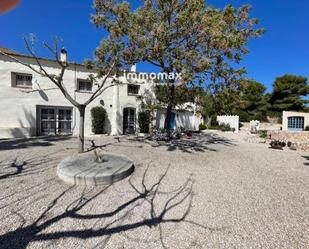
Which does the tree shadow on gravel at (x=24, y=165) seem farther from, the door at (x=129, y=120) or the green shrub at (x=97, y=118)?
the door at (x=129, y=120)

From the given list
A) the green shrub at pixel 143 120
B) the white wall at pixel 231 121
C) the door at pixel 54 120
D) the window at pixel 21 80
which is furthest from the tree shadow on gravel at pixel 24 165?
the white wall at pixel 231 121

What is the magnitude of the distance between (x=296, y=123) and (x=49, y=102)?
23614 mm

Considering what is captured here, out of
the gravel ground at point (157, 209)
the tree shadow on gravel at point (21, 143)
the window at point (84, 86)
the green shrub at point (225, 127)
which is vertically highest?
the window at point (84, 86)

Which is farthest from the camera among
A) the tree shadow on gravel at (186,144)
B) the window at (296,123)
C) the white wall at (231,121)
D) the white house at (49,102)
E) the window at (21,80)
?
the white wall at (231,121)

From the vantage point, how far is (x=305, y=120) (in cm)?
1972

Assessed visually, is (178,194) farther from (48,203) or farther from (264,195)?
(48,203)

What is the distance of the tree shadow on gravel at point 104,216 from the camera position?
2836 mm

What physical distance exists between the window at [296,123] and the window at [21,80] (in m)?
24.4

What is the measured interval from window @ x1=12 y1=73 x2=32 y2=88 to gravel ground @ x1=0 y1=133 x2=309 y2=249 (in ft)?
25.6

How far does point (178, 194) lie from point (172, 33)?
713 cm

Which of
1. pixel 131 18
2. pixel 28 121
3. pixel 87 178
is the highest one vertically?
pixel 131 18

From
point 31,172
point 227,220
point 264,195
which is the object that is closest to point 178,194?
→ point 227,220

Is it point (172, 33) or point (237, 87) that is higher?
point (172, 33)

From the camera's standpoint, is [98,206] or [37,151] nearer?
[98,206]
